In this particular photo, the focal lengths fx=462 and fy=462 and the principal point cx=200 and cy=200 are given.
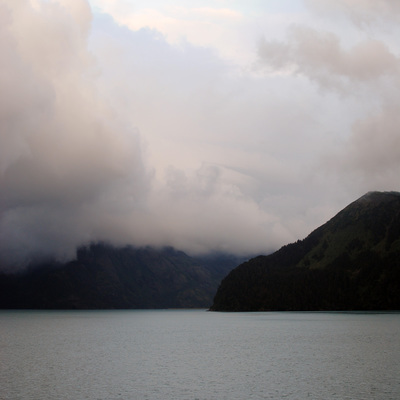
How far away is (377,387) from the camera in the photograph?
67375 millimetres

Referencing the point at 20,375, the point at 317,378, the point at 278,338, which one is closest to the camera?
the point at 317,378

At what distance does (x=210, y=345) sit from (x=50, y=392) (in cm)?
7888

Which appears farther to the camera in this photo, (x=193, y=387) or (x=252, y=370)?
(x=252, y=370)

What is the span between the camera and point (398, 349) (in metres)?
113

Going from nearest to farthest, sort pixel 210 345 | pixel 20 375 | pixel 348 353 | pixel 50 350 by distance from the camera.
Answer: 1. pixel 20 375
2. pixel 348 353
3. pixel 50 350
4. pixel 210 345

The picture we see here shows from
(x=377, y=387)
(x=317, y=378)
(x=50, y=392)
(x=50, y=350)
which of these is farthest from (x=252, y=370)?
(x=50, y=350)

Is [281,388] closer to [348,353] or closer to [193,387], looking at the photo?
[193,387]

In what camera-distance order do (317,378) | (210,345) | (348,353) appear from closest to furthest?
(317,378) → (348,353) → (210,345)

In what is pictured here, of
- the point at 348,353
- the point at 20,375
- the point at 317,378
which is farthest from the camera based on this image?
the point at 348,353

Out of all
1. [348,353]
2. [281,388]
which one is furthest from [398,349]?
[281,388]

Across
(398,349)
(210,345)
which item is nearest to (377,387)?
(398,349)

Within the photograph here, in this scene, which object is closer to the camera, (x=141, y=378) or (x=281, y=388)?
(x=281, y=388)

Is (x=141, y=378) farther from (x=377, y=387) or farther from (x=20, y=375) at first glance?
(x=377, y=387)

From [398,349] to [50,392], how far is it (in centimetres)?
8425
